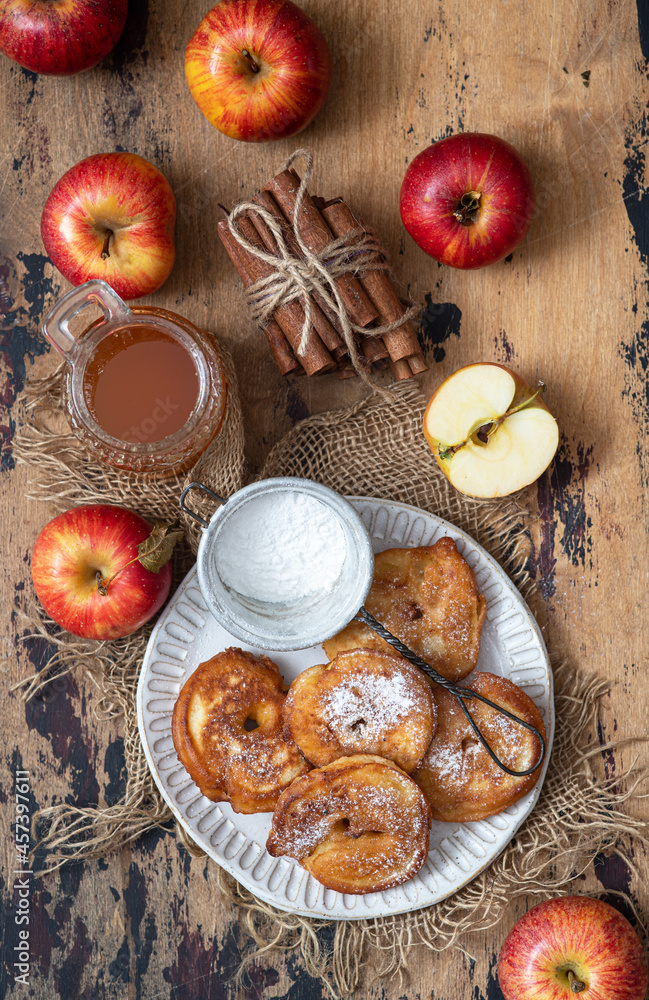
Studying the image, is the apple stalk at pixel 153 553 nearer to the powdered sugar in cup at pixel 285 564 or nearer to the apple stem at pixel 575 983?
the powdered sugar in cup at pixel 285 564

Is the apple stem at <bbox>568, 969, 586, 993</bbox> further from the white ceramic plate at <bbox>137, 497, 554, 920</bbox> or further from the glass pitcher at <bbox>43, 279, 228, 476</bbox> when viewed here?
the glass pitcher at <bbox>43, 279, 228, 476</bbox>

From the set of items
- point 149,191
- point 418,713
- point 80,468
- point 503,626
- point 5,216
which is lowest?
point 418,713

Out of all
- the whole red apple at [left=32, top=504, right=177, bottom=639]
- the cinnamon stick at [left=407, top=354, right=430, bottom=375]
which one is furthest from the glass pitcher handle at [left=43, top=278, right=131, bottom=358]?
the cinnamon stick at [left=407, top=354, right=430, bottom=375]

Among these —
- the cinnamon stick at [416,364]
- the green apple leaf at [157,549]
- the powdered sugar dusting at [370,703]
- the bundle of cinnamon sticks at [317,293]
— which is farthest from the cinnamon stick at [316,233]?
the powdered sugar dusting at [370,703]

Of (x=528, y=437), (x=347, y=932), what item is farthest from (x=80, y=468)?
(x=347, y=932)

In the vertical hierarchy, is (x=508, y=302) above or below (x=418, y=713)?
above

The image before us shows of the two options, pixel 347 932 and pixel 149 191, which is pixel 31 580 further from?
pixel 347 932
